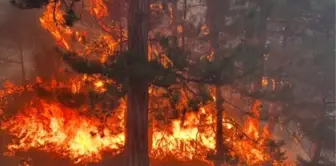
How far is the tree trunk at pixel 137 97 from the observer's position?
33.2 feet

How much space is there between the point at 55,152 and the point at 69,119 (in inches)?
60.0

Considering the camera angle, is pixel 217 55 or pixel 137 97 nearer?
pixel 137 97

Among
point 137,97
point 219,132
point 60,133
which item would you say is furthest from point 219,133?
point 60,133

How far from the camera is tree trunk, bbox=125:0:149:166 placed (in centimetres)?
1013

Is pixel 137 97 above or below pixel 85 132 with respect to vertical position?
above

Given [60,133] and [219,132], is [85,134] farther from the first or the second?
[219,132]

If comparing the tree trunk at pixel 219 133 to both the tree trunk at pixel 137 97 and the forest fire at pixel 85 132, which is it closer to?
the forest fire at pixel 85 132

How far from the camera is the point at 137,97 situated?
415 inches

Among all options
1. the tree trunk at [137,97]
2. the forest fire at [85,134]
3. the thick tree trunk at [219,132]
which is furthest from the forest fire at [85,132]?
the tree trunk at [137,97]

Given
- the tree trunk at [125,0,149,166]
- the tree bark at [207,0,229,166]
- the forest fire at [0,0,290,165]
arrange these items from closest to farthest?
the tree trunk at [125,0,149,166] < the tree bark at [207,0,229,166] < the forest fire at [0,0,290,165]

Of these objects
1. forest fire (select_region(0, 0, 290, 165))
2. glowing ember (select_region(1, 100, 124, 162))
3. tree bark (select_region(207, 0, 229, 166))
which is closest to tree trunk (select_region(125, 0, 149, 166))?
tree bark (select_region(207, 0, 229, 166))

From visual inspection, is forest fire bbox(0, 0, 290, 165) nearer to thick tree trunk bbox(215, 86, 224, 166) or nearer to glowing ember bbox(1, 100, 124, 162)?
glowing ember bbox(1, 100, 124, 162)

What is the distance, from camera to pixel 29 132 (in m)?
17.2

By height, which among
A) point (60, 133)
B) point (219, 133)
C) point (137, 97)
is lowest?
point (60, 133)
